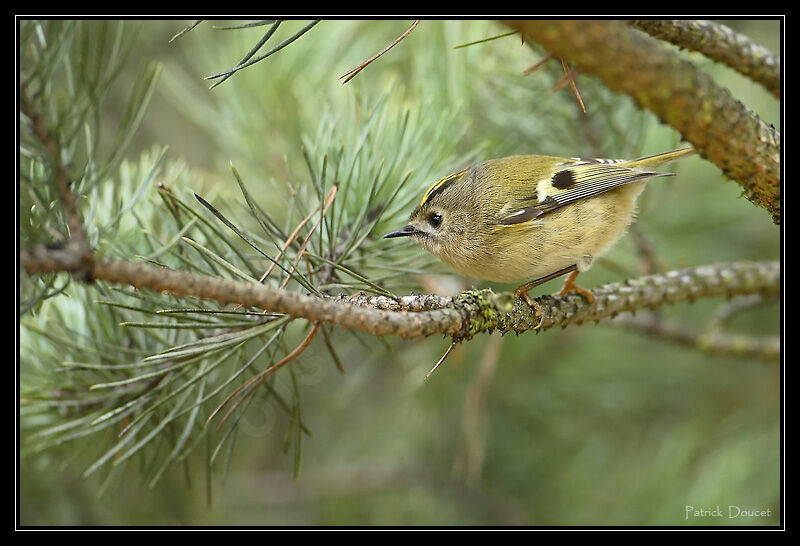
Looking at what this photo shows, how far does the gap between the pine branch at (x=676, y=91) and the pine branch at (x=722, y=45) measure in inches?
4.7

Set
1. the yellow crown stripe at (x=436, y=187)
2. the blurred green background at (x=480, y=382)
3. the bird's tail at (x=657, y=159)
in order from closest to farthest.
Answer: the yellow crown stripe at (x=436, y=187) < the bird's tail at (x=657, y=159) < the blurred green background at (x=480, y=382)

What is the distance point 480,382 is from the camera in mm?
1249

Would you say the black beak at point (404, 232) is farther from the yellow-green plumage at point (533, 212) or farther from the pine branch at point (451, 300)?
the pine branch at point (451, 300)

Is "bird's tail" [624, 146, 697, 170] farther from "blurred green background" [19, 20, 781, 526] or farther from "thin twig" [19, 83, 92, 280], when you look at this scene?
"thin twig" [19, 83, 92, 280]

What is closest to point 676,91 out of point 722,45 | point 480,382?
point 722,45

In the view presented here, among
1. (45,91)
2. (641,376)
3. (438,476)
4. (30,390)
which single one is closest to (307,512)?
(438,476)

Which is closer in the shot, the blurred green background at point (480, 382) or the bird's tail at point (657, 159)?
the bird's tail at point (657, 159)

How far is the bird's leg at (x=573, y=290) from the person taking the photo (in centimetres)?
96

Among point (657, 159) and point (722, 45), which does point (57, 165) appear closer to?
point (722, 45)

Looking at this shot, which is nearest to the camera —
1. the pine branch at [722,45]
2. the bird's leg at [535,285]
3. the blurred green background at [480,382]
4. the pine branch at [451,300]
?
the pine branch at [451,300]

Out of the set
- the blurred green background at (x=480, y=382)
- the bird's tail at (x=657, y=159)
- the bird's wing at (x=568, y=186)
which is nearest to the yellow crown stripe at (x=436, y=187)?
the blurred green background at (x=480, y=382)

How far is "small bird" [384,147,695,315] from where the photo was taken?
109 cm

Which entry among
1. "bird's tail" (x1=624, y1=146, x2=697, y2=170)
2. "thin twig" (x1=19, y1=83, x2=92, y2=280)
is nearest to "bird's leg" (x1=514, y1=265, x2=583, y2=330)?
"bird's tail" (x1=624, y1=146, x2=697, y2=170)
